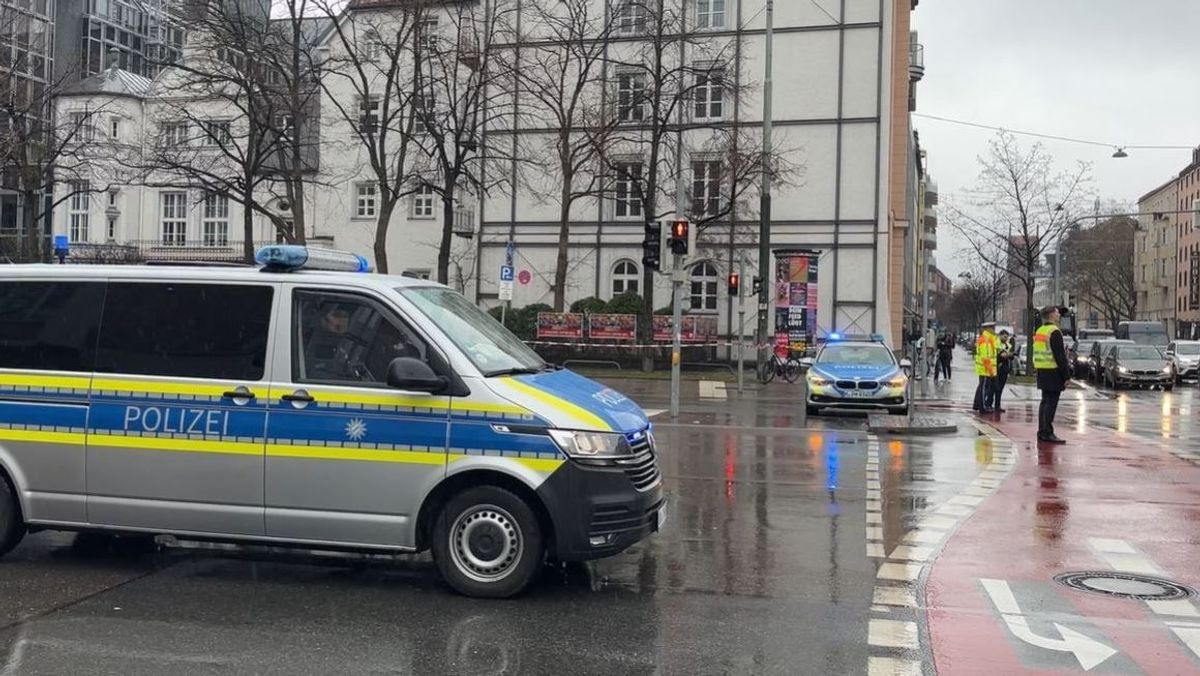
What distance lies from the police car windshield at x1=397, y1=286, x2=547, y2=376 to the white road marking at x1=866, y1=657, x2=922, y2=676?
272cm

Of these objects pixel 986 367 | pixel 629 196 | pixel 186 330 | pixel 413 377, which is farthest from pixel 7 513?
pixel 629 196

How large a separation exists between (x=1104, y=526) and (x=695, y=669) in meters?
5.49

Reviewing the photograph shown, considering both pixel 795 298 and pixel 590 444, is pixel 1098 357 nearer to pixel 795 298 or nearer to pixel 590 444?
pixel 795 298

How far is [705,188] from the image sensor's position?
135 ft

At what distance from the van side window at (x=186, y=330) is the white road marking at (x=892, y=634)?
155 inches

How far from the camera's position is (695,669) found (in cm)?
512

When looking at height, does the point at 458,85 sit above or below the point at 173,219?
above

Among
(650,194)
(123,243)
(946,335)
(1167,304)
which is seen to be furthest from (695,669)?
(1167,304)

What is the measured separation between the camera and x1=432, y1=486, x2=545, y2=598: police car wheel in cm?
619

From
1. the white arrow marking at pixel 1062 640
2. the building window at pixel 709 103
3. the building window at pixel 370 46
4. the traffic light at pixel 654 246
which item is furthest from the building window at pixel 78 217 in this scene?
the white arrow marking at pixel 1062 640

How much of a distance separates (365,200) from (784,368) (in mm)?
23280

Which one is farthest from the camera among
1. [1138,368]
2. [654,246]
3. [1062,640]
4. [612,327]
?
[612,327]

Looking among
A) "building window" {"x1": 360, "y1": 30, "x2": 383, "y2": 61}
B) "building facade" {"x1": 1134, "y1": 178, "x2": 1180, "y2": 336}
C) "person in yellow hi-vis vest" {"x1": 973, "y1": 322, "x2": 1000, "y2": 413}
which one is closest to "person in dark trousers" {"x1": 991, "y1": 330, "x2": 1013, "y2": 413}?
"person in yellow hi-vis vest" {"x1": 973, "y1": 322, "x2": 1000, "y2": 413}

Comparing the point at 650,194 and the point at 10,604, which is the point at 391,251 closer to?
the point at 650,194
